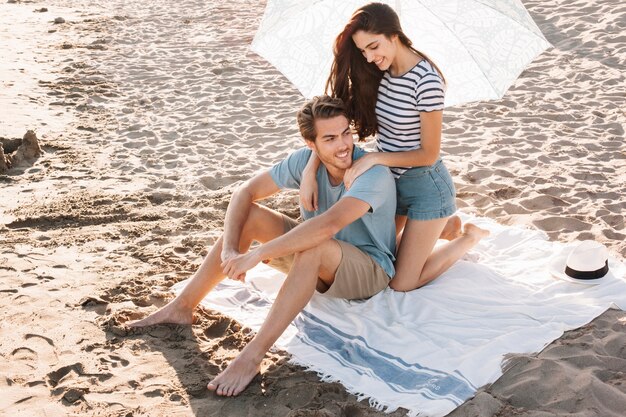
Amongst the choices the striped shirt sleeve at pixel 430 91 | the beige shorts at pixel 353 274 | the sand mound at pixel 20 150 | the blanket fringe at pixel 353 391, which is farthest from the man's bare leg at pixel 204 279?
the sand mound at pixel 20 150

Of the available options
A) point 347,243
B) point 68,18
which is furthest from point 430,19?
point 68,18

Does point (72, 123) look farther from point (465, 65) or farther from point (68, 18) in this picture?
point (68, 18)

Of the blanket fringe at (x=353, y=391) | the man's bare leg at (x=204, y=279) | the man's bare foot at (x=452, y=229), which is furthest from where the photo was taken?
the man's bare foot at (x=452, y=229)

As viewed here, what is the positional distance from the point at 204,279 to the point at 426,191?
1.25 m

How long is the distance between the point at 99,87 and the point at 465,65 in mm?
5672

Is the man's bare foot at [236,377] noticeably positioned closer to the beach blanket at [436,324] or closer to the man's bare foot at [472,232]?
the beach blanket at [436,324]

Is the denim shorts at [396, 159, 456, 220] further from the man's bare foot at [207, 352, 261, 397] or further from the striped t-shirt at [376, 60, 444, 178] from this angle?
the man's bare foot at [207, 352, 261, 397]

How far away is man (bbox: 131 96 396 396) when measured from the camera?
350cm

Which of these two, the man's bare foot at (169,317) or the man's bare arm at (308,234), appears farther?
the man's bare foot at (169,317)

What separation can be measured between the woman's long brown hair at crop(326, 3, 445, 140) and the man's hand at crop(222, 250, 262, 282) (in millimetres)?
923

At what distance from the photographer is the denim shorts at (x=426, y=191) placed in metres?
3.97

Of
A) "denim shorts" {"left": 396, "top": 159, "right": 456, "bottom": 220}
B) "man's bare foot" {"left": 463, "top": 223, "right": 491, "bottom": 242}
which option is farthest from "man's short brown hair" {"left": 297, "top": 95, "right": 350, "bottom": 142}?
"man's bare foot" {"left": 463, "top": 223, "right": 491, "bottom": 242}

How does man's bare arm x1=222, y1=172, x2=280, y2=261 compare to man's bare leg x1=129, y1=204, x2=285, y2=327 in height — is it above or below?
above

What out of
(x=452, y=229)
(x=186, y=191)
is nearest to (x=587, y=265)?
(x=452, y=229)
